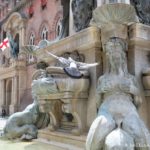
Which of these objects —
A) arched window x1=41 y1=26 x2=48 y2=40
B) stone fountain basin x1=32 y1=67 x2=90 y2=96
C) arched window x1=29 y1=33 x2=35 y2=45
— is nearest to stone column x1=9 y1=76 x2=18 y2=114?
arched window x1=29 y1=33 x2=35 y2=45

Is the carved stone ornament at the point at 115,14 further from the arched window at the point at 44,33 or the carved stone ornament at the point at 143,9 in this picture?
the arched window at the point at 44,33

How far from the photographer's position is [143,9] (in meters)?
5.05

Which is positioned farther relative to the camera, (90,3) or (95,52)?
(90,3)

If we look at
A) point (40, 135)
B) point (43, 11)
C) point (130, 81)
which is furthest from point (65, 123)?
point (43, 11)

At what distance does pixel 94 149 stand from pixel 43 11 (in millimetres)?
24206

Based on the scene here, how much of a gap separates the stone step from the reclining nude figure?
0.62m

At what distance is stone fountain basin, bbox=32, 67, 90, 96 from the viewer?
13.0ft

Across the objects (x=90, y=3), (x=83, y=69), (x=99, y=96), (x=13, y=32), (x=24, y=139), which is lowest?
(x=24, y=139)

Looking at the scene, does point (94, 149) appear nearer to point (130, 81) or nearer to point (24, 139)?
point (130, 81)

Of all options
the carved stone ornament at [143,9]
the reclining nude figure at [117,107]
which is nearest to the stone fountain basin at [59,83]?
the reclining nude figure at [117,107]

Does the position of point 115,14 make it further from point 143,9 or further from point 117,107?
point 143,9

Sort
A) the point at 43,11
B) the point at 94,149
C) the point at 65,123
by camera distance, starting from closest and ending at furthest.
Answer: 1. the point at 94,149
2. the point at 65,123
3. the point at 43,11

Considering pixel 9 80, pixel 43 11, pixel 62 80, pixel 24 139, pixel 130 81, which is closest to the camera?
pixel 130 81

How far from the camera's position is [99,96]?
371 cm
